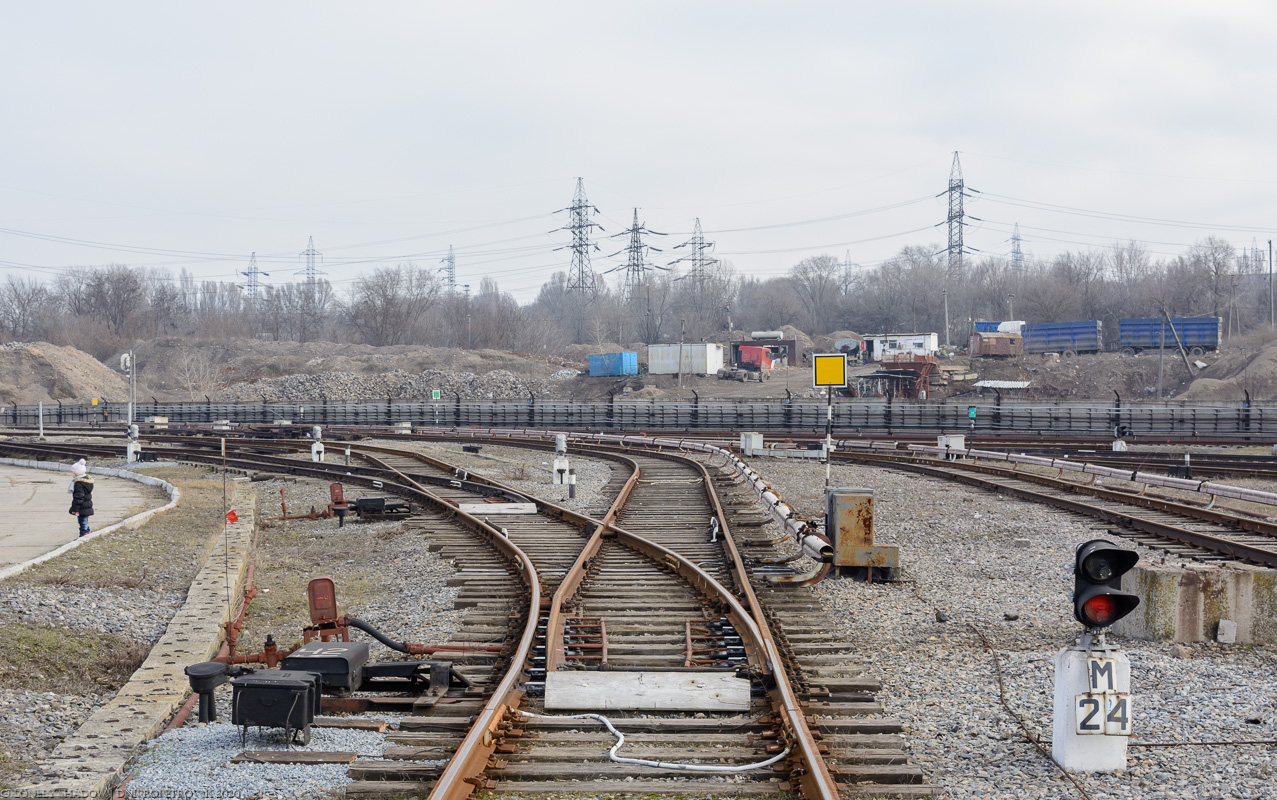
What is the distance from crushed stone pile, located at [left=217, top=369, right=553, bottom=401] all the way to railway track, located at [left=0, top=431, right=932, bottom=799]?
66.9 metres

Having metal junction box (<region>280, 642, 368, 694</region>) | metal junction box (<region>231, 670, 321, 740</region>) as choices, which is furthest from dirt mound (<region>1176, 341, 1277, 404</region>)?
metal junction box (<region>231, 670, 321, 740</region>)

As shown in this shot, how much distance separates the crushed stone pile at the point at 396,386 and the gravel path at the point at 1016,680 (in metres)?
68.4

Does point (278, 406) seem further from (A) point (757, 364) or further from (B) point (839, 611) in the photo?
(B) point (839, 611)

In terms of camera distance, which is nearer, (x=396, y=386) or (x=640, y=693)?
(x=640, y=693)

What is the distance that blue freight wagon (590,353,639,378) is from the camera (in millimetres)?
77688

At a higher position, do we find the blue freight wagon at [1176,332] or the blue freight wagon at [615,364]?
the blue freight wagon at [1176,332]

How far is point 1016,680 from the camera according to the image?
7.37m

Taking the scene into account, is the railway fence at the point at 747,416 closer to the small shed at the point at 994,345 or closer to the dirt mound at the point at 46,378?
the dirt mound at the point at 46,378

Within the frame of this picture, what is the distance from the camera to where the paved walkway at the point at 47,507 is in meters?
15.6

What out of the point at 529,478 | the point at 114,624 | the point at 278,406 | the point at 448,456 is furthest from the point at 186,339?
the point at 114,624

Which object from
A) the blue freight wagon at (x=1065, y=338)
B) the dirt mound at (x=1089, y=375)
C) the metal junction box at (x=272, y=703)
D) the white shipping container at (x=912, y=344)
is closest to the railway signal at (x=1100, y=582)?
the metal junction box at (x=272, y=703)

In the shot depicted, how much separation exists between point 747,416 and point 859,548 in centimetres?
3863

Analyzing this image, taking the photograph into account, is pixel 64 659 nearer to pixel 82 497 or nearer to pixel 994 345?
pixel 82 497

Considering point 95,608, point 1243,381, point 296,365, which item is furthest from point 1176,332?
point 95,608
